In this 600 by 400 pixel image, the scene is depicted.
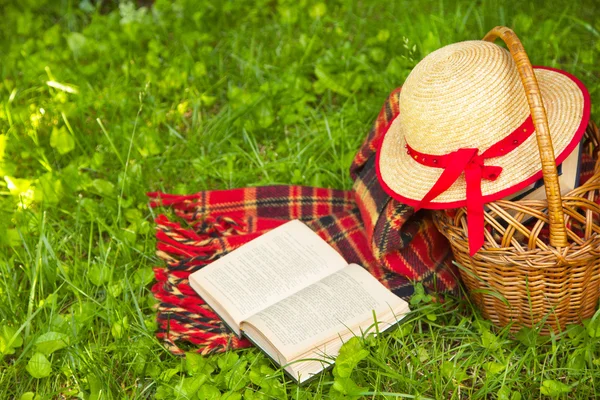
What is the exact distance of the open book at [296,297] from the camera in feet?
7.18

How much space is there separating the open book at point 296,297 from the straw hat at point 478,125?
389 millimetres

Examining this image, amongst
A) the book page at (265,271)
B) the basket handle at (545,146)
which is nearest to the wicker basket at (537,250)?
the basket handle at (545,146)

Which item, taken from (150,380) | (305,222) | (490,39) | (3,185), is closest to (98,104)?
(3,185)

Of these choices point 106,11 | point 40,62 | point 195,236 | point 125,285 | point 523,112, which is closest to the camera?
point 523,112

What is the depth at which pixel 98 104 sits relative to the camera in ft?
11.0

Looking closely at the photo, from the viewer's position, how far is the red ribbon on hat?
2.01 meters

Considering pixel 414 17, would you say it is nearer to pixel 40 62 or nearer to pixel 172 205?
pixel 172 205

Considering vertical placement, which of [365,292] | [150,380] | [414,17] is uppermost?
[414,17]

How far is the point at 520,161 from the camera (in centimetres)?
204

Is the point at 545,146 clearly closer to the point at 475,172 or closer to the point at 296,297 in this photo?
the point at 475,172

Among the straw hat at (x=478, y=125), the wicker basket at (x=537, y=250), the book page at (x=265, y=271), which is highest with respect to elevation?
the straw hat at (x=478, y=125)

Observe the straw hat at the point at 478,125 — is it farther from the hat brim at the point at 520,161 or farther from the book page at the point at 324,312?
the book page at the point at 324,312

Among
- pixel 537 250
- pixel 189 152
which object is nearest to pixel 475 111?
pixel 537 250

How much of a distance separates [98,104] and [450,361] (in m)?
2.05
